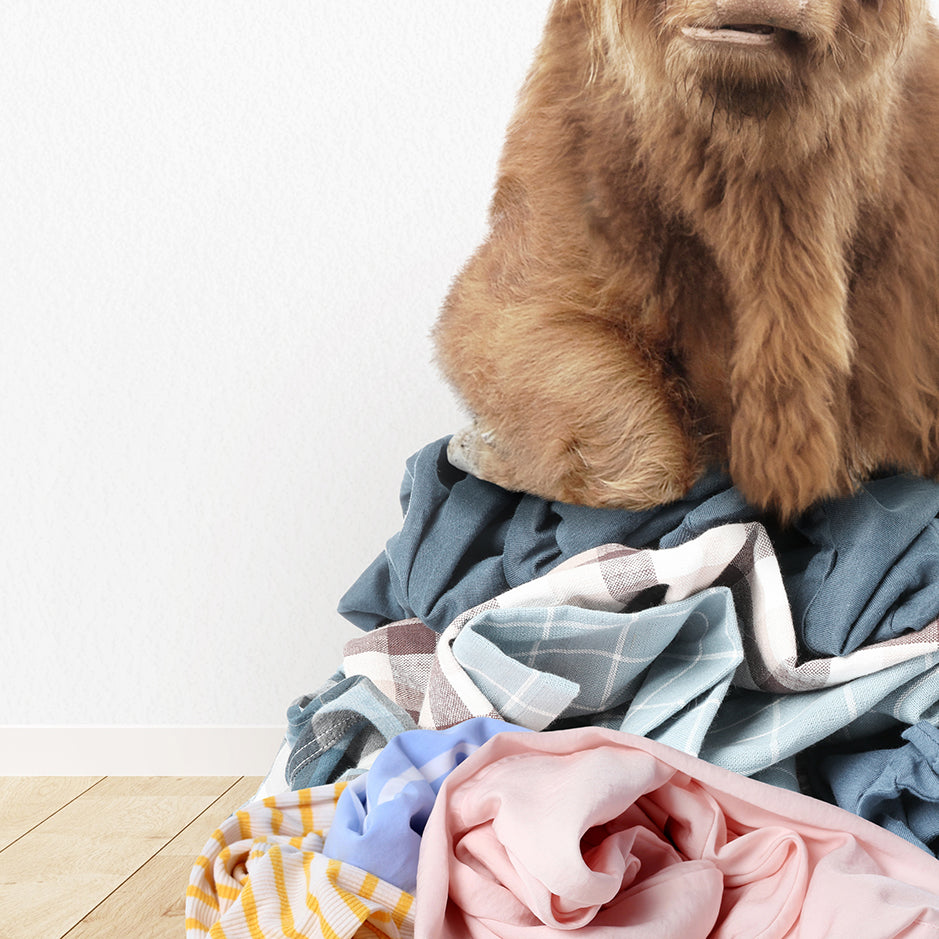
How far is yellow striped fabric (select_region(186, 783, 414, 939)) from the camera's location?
Result: 362 millimetres

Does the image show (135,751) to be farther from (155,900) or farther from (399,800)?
(399,800)

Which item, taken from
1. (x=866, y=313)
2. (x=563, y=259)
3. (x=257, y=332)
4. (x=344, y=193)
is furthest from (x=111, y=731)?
(x=866, y=313)

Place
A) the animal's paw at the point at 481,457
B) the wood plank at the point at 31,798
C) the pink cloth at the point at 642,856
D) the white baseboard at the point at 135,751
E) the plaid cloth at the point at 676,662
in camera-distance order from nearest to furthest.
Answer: the pink cloth at the point at 642,856 → the plaid cloth at the point at 676,662 → the animal's paw at the point at 481,457 → the wood plank at the point at 31,798 → the white baseboard at the point at 135,751

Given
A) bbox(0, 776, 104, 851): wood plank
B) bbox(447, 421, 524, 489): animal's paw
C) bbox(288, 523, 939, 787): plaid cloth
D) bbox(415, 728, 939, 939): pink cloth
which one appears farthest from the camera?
bbox(0, 776, 104, 851): wood plank

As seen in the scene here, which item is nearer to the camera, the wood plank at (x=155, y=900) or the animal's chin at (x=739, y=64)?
the animal's chin at (x=739, y=64)

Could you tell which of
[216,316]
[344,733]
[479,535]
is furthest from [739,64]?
[216,316]

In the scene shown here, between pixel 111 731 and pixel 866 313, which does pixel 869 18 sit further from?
pixel 111 731

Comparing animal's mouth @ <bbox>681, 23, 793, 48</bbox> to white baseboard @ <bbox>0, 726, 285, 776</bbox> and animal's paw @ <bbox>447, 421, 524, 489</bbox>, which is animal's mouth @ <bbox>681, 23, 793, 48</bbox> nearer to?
animal's paw @ <bbox>447, 421, 524, 489</bbox>

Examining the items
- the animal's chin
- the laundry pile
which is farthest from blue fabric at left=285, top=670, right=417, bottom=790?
the animal's chin

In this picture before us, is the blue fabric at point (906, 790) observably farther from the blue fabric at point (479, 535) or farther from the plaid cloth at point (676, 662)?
the blue fabric at point (479, 535)

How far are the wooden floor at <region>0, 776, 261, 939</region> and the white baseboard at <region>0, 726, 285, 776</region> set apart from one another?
0.02m

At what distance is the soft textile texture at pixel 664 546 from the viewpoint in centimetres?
48

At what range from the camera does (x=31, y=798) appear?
0.92 m

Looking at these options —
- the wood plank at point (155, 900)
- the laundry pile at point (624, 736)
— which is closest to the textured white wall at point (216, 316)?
the wood plank at point (155, 900)
